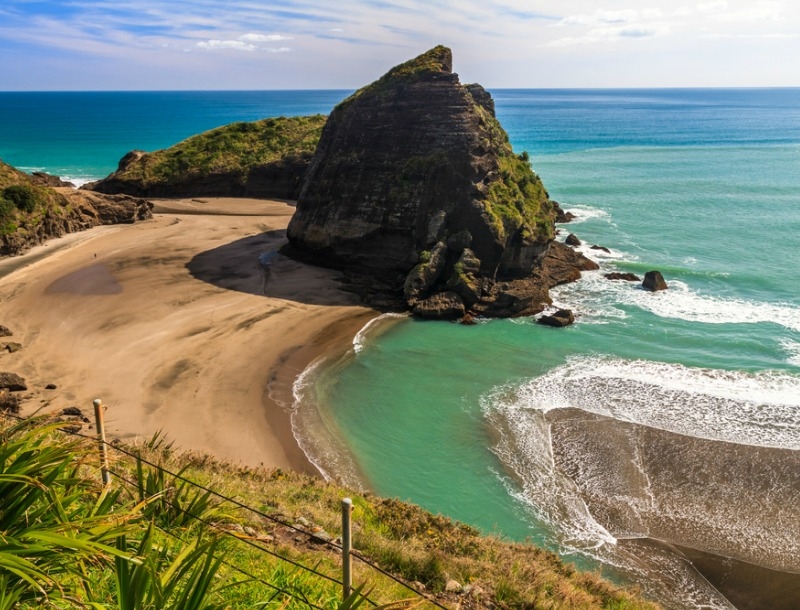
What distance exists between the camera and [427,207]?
34.5 metres

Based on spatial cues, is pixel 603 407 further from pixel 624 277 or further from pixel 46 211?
pixel 46 211

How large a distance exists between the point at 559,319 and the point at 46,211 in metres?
36.2

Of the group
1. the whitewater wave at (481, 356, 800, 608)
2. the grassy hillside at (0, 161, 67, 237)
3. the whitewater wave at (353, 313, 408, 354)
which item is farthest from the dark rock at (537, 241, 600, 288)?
the grassy hillside at (0, 161, 67, 237)

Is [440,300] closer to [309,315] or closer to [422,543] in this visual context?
[309,315]

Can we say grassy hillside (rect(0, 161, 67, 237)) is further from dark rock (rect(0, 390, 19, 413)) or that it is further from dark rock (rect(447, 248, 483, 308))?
dark rock (rect(447, 248, 483, 308))

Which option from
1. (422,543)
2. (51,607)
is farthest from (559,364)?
(51,607)

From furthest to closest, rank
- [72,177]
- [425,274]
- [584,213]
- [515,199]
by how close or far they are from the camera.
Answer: [72,177] < [584,213] < [515,199] < [425,274]

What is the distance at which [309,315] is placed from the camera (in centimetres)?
3095

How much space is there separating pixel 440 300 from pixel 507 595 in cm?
2221

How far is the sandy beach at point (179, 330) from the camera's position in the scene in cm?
2123

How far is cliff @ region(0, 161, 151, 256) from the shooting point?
39.2m

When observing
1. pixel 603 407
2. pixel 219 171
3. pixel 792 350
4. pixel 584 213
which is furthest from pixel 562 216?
pixel 603 407

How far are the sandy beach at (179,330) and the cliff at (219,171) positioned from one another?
1556 cm

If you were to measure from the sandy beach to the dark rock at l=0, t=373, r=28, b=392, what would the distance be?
39 centimetres
